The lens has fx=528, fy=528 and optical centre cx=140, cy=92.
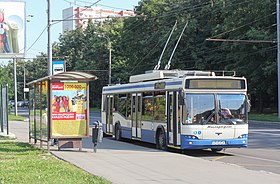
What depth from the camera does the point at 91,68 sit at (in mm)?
88625

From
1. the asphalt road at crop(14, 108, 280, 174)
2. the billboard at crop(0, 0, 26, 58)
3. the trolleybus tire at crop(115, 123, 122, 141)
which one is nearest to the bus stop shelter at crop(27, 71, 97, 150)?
the asphalt road at crop(14, 108, 280, 174)

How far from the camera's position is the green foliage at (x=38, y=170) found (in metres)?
10.8

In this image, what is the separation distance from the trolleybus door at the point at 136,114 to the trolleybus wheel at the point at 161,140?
6.69 feet

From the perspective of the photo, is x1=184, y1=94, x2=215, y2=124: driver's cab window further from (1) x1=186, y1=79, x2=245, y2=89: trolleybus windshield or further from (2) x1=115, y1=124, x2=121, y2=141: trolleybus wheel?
(2) x1=115, y1=124, x2=121, y2=141: trolleybus wheel

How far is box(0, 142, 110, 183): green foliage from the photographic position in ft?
35.4

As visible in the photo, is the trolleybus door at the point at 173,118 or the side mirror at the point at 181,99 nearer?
the side mirror at the point at 181,99

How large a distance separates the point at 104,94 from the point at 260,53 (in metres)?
26.3

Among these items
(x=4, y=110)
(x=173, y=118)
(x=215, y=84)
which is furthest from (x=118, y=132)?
(x=215, y=84)

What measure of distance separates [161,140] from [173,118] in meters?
1.52

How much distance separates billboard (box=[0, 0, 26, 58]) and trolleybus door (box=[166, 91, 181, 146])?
61.0ft

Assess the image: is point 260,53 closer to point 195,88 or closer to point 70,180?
point 195,88

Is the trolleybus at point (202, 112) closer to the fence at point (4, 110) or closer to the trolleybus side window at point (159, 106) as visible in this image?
the trolleybus side window at point (159, 106)

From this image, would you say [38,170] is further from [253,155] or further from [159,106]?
[253,155]

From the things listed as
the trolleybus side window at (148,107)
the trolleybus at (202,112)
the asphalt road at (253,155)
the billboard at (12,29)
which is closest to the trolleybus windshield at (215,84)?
the trolleybus at (202,112)
